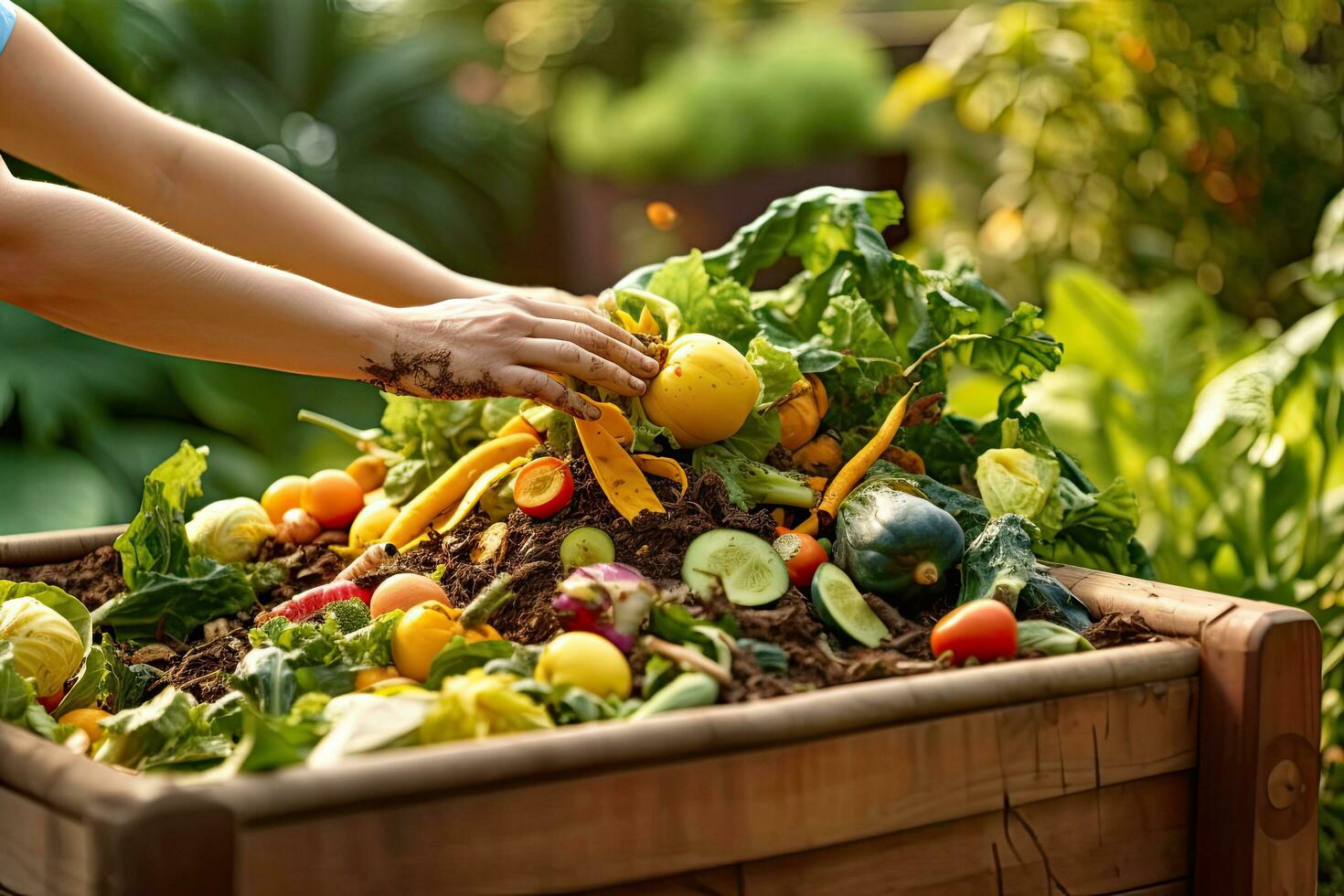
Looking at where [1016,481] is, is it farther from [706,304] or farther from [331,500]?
[331,500]

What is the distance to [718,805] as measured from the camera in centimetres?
100

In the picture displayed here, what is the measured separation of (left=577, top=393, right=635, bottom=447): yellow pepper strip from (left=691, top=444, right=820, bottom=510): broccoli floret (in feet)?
0.30

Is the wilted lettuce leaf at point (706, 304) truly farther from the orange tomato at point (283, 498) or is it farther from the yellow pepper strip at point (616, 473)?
the orange tomato at point (283, 498)

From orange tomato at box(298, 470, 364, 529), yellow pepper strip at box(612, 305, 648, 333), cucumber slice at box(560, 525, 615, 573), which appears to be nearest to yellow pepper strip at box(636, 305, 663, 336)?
yellow pepper strip at box(612, 305, 648, 333)

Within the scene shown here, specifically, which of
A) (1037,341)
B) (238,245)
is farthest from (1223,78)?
(238,245)

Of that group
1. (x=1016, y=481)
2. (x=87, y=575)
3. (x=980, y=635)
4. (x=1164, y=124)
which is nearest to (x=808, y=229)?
(x=1016, y=481)

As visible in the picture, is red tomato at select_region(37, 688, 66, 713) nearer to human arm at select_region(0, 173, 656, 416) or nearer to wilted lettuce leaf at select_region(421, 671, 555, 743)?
human arm at select_region(0, 173, 656, 416)

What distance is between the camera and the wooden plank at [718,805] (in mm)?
894

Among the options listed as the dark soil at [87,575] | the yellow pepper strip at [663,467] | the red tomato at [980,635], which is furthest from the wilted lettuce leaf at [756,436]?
the dark soil at [87,575]

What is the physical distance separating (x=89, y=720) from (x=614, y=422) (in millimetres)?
671

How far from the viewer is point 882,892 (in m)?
1.10

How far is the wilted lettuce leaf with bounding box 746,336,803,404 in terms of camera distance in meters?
1.58

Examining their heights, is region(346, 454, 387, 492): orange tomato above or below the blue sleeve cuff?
below

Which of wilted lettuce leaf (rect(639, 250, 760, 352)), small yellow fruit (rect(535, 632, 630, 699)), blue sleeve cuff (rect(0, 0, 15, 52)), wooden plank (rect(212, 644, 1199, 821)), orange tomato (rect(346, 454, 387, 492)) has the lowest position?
wooden plank (rect(212, 644, 1199, 821))
